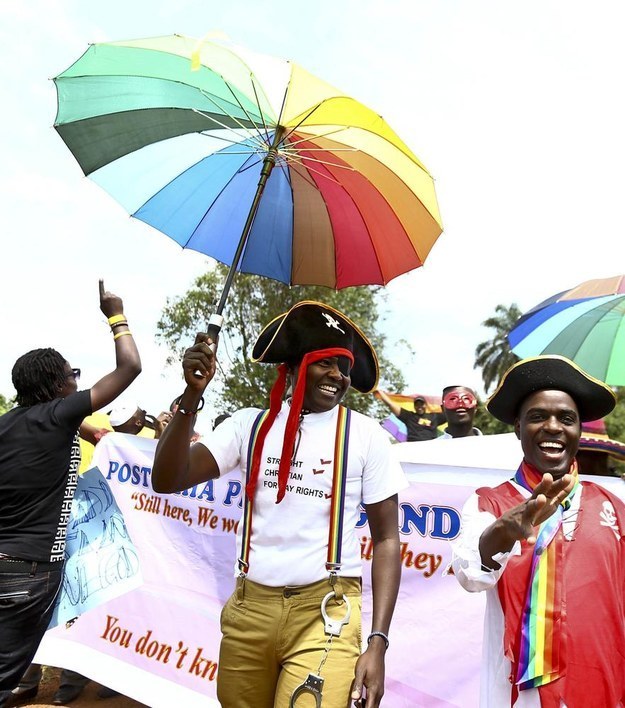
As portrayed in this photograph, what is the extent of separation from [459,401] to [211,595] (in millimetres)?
2606

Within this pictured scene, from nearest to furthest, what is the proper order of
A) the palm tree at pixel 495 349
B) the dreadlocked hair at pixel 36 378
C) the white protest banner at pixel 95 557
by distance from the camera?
the dreadlocked hair at pixel 36 378, the white protest banner at pixel 95 557, the palm tree at pixel 495 349

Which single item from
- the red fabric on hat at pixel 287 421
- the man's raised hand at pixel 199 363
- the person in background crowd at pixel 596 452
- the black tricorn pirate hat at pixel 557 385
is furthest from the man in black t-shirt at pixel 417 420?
the man's raised hand at pixel 199 363

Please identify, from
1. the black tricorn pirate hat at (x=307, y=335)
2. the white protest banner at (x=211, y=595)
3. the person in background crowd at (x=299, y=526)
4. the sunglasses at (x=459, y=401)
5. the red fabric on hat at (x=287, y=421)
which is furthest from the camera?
the sunglasses at (x=459, y=401)

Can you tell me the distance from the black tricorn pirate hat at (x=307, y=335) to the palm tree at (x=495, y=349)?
169 ft

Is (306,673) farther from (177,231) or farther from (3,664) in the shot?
(177,231)

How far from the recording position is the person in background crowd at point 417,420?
7.44m

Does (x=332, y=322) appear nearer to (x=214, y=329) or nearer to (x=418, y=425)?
(x=214, y=329)

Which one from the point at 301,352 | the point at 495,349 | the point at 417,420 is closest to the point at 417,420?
the point at 417,420

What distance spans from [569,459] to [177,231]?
236 centimetres

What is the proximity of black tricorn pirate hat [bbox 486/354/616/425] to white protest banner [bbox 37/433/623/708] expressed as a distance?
955mm

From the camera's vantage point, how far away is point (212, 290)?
80.0 ft

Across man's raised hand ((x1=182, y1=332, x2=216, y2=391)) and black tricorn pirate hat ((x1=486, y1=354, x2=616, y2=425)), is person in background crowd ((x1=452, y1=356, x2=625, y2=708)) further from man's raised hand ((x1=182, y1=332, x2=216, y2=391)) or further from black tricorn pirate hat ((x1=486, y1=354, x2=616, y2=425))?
man's raised hand ((x1=182, y1=332, x2=216, y2=391))

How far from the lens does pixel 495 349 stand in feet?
184

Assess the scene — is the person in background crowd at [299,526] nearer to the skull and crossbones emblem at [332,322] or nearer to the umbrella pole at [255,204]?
the skull and crossbones emblem at [332,322]
